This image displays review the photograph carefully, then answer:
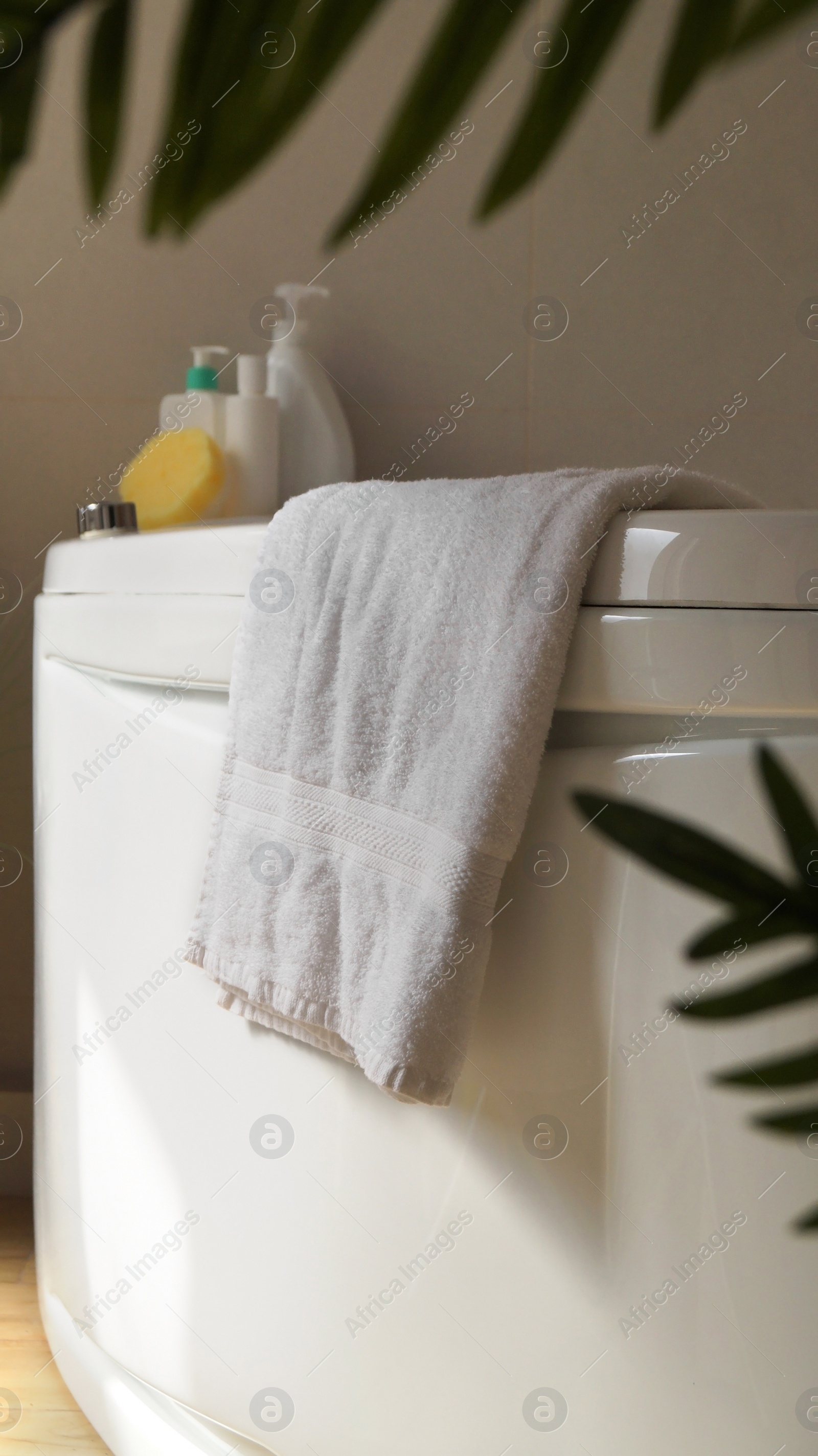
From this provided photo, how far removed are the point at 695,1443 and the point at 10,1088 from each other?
37.7 inches

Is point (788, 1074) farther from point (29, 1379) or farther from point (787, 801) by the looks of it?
point (29, 1379)

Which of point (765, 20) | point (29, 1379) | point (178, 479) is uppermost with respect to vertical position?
point (178, 479)

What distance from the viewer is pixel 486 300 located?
4.05 feet

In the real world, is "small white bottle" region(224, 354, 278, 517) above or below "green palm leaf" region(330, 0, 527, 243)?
above

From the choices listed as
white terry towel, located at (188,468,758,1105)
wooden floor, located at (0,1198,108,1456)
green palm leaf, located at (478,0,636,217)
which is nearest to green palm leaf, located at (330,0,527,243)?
green palm leaf, located at (478,0,636,217)

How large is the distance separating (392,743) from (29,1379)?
2.36 ft

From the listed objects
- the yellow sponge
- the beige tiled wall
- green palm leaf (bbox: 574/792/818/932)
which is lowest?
green palm leaf (bbox: 574/792/818/932)

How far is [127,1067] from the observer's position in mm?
744

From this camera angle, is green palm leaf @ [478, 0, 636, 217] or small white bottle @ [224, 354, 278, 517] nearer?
green palm leaf @ [478, 0, 636, 217]

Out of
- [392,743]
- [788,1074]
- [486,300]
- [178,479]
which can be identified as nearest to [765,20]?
[788,1074]

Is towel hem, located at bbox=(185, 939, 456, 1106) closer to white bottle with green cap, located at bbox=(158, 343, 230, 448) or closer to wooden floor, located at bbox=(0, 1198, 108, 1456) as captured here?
wooden floor, located at bbox=(0, 1198, 108, 1456)

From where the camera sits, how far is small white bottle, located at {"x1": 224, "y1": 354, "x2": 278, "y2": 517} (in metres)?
1.10

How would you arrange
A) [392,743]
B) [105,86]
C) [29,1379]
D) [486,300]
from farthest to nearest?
1. [486,300]
2. [29,1379]
3. [392,743]
4. [105,86]

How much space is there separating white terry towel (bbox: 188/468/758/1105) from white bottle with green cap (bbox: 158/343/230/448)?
55cm
